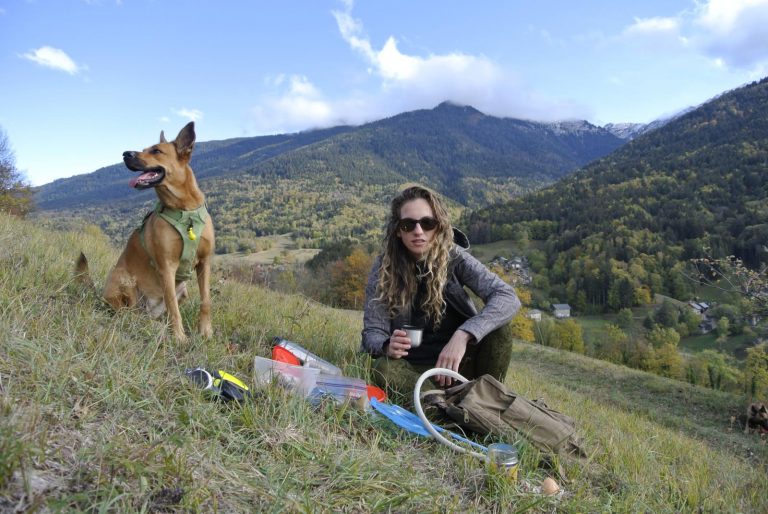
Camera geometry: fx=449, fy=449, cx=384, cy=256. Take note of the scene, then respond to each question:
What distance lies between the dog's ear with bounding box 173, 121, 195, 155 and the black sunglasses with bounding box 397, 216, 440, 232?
6.60ft

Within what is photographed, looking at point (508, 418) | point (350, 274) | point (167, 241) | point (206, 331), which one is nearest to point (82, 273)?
point (167, 241)

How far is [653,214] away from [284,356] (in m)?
136

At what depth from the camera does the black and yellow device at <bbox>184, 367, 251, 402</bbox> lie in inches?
101

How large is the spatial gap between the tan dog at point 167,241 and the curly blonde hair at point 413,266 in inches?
65.3

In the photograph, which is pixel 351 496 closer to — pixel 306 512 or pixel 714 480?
pixel 306 512

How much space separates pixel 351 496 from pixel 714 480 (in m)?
3.45

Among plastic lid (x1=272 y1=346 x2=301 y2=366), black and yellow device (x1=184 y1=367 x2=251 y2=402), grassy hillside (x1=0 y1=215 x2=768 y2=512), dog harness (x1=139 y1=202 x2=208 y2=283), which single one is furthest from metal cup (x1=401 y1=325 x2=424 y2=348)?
dog harness (x1=139 y1=202 x2=208 y2=283)

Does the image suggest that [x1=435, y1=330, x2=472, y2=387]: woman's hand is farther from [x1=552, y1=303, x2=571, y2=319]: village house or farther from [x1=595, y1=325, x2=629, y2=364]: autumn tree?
[x1=552, y1=303, x2=571, y2=319]: village house

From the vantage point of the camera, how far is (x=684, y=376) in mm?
44000

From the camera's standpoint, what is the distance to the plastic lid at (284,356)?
11.7 ft

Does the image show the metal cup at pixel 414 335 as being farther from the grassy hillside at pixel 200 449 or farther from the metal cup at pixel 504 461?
the metal cup at pixel 504 461

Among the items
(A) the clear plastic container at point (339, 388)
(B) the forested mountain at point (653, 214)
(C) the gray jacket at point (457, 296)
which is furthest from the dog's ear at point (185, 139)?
(B) the forested mountain at point (653, 214)

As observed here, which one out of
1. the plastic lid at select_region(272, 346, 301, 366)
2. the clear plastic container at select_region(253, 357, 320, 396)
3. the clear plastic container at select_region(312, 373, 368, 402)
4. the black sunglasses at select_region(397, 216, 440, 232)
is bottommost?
the clear plastic container at select_region(312, 373, 368, 402)

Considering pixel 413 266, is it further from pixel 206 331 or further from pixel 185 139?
pixel 185 139
